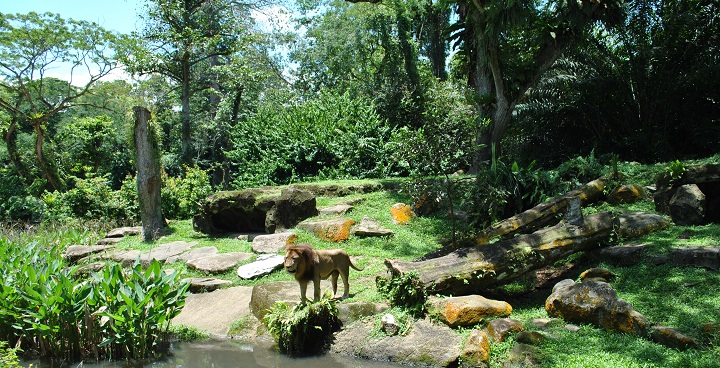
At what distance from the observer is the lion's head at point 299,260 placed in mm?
6152

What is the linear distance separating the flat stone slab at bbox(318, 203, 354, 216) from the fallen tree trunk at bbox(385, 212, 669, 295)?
175 inches

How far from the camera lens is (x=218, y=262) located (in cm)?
964

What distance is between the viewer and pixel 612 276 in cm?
657

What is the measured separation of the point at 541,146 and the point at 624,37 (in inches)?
138

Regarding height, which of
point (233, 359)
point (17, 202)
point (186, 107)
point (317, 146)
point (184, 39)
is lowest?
point (233, 359)

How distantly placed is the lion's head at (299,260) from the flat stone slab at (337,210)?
472 centimetres

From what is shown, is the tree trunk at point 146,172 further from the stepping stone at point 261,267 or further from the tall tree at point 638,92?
the tall tree at point 638,92

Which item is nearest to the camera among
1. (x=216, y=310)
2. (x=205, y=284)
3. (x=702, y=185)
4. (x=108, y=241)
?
(x=216, y=310)

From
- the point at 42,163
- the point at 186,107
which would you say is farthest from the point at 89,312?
the point at 42,163

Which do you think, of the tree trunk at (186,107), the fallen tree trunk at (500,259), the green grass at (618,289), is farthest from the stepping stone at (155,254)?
the tree trunk at (186,107)

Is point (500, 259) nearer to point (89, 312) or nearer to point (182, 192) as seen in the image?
point (89, 312)

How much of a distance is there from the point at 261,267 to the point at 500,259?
4041mm

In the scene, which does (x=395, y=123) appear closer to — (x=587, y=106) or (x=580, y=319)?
(x=587, y=106)

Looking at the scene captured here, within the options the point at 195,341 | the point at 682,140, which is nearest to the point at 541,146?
the point at 682,140
